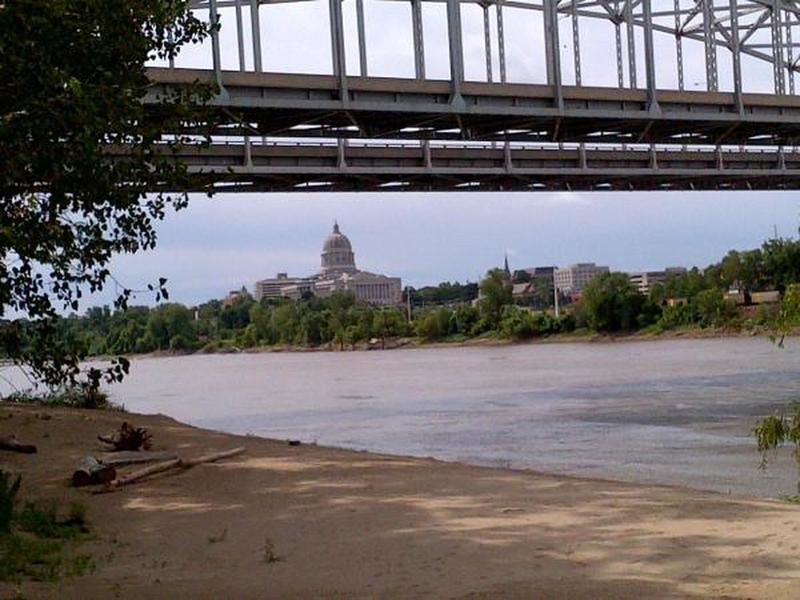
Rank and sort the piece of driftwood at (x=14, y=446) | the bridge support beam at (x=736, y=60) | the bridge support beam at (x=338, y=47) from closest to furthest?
the piece of driftwood at (x=14, y=446) < the bridge support beam at (x=338, y=47) < the bridge support beam at (x=736, y=60)

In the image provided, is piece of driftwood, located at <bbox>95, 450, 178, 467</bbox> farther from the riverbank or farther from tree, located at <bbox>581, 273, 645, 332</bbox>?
tree, located at <bbox>581, 273, 645, 332</bbox>

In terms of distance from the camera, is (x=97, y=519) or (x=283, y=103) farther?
(x=283, y=103)

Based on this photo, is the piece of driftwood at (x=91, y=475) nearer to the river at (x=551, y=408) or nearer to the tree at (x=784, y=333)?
the river at (x=551, y=408)

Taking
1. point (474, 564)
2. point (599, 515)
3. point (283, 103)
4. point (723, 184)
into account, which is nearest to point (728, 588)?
point (474, 564)

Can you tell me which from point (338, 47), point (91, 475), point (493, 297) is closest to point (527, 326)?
point (493, 297)

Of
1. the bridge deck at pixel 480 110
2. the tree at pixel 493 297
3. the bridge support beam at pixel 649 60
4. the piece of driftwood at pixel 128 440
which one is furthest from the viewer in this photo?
the tree at pixel 493 297

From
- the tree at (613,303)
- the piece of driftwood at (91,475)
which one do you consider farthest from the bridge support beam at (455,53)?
the tree at (613,303)

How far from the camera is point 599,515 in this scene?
31.6 ft

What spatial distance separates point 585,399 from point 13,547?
24160mm

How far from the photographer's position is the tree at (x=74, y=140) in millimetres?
6629

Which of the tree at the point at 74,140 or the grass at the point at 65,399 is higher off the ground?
the tree at the point at 74,140

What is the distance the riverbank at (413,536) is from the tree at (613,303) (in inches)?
2368

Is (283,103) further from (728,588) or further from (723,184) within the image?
(723,184)

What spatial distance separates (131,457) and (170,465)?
0.71 m
